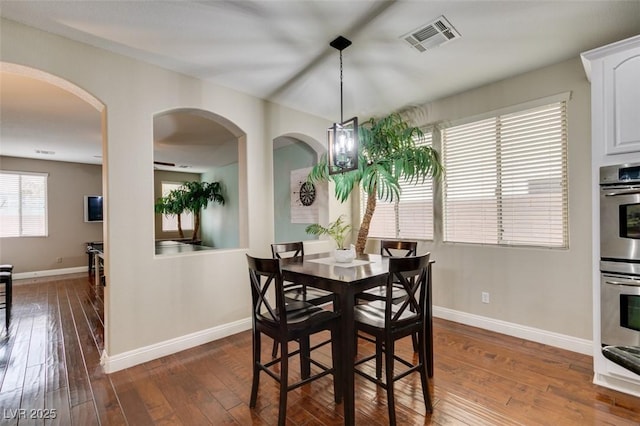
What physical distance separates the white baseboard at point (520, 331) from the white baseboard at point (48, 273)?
786 centimetres

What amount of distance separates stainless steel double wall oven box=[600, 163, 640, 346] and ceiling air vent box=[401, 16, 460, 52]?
1532 mm

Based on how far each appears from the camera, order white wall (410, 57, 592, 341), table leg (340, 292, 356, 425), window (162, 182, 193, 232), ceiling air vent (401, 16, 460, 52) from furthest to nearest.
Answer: window (162, 182, 193, 232) < white wall (410, 57, 592, 341) < ceiling air vent (401, 16, 460, 52) < table leg (340, 292, 356, 425)

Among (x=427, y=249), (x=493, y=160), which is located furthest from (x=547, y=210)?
(x=427, y=249)

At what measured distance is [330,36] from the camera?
2.37m

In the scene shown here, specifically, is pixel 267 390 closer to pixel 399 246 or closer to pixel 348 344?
pixel 348 344

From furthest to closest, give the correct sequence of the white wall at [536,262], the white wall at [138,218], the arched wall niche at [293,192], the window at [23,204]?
the window at [23,204]
the arched wall niche at [293,192]
the white wall at [536,262]
the white wall at [138,218]

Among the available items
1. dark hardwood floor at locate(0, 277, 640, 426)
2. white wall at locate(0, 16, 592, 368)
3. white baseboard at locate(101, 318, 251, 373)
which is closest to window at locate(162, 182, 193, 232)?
dark hardwood floor at locate(0, 277, 640, 426)

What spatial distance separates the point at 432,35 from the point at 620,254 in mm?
2119

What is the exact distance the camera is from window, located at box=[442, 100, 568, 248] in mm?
2889

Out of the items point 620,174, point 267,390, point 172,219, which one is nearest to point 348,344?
point 267,390

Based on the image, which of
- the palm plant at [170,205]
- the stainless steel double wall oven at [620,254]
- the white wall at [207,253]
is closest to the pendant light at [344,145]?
the white wall at [207,253]

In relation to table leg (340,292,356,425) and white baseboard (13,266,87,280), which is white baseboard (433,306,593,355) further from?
white baseboard (13,266,87,280)

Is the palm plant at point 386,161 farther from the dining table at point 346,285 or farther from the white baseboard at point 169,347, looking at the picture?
the white baseboard at point 169,347

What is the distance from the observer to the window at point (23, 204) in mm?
6246
